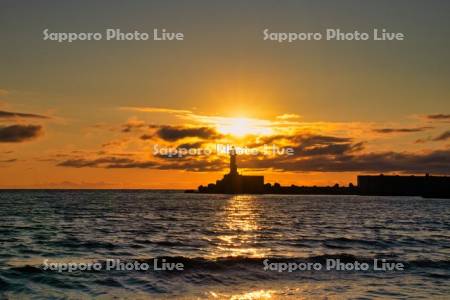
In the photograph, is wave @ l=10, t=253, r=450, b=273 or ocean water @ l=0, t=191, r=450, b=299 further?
wave @ l=10, t=253, r=450, b=273

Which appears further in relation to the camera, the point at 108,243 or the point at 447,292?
the point at 108,243

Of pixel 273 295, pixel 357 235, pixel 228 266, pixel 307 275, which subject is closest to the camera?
pixel 273 295

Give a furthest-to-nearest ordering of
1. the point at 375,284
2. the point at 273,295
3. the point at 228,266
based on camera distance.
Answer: the point at 228,266 → the point at 375,284 → the point at 273,295

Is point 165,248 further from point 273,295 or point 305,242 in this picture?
point 273,295

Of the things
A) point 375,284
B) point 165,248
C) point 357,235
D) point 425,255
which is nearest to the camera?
point 375,284

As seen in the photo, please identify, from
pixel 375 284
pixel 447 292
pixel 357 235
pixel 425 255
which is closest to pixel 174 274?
pixel 375 284

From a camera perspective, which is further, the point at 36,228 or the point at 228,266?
the point at 36,228

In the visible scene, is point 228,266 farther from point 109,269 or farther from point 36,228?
point 36,228

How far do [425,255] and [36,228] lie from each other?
126 feet

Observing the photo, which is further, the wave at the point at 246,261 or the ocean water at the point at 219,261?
the wave at the point at 246,261

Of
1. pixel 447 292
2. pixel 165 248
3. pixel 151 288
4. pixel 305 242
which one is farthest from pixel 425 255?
pixel 151 288

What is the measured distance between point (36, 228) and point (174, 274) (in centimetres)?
3282

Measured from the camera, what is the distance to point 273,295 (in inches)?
1069

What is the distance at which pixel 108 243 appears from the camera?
155ft
